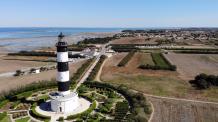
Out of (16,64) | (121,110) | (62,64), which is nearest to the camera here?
(62,64)

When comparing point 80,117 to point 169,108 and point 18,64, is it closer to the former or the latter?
point 169,108

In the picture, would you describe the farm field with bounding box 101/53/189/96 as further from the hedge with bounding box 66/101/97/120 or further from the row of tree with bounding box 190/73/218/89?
the hedge with bounding box 66/101/97/120

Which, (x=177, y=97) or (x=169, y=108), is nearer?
(x=169, y=108)

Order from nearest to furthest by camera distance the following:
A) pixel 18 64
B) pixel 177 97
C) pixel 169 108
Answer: pixel 169 108, pixel 177 97, pixel 18 64

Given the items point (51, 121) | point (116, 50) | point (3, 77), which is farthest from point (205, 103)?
point (116, 50)

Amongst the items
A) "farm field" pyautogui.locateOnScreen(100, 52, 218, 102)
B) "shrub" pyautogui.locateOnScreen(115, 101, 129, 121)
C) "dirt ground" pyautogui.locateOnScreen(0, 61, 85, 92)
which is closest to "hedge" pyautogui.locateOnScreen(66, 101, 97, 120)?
"shrub" pyautogui.locateOnScreen(115, 101, 129, 121)

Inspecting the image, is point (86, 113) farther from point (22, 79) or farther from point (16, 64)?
point (16, 64)

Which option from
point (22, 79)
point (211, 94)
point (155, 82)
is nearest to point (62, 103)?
point (155, 82)
